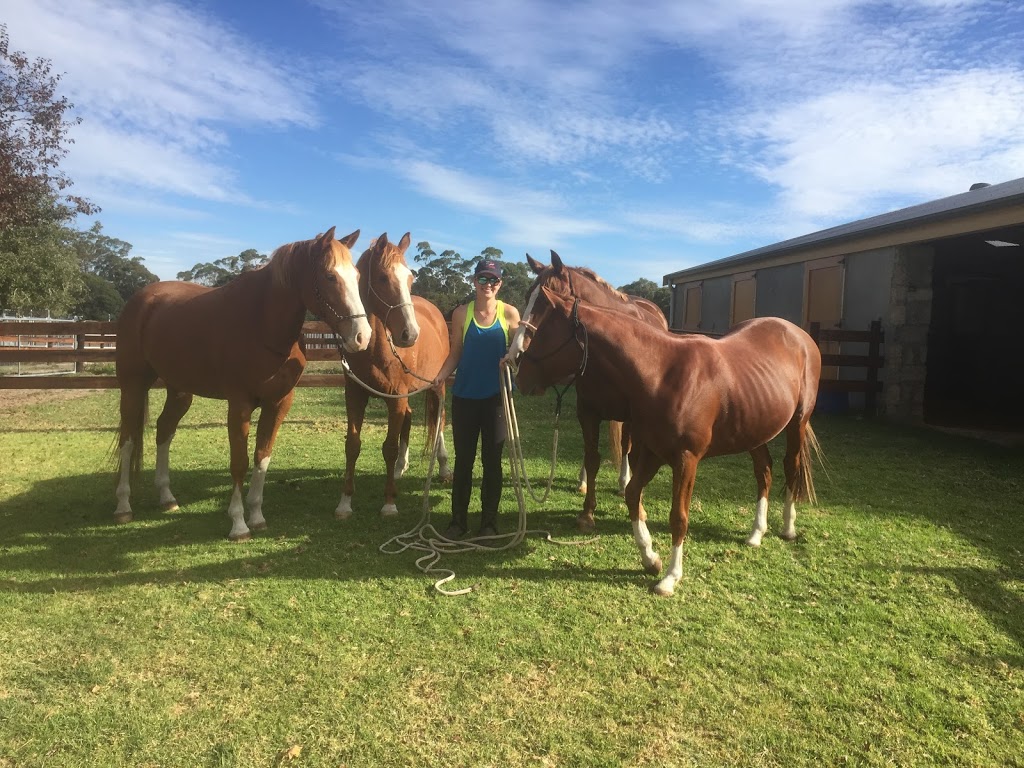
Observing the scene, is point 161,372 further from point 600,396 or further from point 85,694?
point 600,396

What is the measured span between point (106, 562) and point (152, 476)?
2371 mm

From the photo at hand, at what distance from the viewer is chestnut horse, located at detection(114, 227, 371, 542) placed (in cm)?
387

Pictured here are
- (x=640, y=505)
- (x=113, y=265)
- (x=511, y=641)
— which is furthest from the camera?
(x=113, y=265)

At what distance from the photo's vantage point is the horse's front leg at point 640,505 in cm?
353

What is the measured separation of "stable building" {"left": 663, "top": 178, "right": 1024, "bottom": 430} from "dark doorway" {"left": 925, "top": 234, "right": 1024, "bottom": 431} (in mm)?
22

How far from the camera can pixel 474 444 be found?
4.05 metres

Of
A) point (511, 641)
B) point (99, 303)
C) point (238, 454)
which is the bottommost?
point (511, 641)

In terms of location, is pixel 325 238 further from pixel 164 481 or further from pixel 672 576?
pixel 672 576

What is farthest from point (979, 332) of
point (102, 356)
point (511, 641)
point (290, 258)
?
point (102, 356)

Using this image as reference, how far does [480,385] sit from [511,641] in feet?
5.54

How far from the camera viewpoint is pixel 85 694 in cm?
237

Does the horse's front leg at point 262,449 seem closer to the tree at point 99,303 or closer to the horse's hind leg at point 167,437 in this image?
the horse's hind leg at point 167,437

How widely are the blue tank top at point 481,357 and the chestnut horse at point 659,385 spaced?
0.41 meters

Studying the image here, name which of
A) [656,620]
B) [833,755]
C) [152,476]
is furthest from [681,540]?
[152,476]
